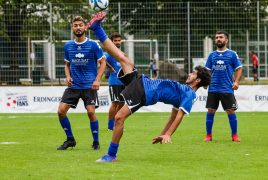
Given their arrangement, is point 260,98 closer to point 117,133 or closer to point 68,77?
point 68,77

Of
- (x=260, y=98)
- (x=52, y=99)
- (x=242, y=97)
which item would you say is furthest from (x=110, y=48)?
(x=260, y=98)

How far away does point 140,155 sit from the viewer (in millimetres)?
6035

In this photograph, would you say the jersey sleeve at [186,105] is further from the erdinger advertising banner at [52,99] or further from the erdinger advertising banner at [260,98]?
the erdinger advertising banner at [260,98]

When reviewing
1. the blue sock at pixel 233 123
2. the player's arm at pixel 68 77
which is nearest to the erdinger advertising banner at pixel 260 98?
the blue sock at pixel 233 123

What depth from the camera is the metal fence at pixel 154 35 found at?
1430 cm

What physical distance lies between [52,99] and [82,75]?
24.1 feet

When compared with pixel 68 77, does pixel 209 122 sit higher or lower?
lower

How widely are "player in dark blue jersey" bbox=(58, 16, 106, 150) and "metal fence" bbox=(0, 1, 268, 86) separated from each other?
6813 mm

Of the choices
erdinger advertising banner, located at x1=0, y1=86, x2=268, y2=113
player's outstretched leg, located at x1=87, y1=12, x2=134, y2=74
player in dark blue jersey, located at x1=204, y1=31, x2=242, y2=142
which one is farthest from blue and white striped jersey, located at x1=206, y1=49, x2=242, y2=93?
erdinger advertising banner, located at x1=0, y1=86, x2=268, y2=113

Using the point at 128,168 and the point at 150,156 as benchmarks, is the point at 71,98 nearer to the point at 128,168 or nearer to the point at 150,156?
the point at 150,156

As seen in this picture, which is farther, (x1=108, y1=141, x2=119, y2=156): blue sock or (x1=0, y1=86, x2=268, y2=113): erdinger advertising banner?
(x1=0, y1=86, x2=268, y2=113): erdinger advertising banner

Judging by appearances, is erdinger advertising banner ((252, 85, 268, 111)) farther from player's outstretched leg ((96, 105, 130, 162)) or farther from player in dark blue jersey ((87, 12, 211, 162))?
player's outstretched leg ((96, 105, 130, 162))

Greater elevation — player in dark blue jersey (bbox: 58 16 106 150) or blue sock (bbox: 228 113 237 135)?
player in dark blue jersey (bbox: 58 16 106 150)

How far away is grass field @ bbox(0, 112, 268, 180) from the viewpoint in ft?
15.5
